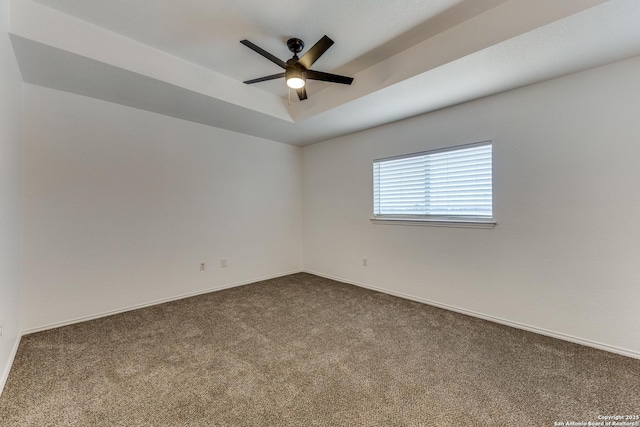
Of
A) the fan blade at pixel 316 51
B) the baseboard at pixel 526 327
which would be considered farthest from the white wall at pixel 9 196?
the baseboard at pixel 526 327

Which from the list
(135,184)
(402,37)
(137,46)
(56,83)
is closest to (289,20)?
(402,37)

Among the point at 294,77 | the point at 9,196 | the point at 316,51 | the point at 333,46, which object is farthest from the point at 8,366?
the point at 333,46

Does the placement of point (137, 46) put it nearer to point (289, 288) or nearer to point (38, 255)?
point (38, 255)

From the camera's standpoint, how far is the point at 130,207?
122 inches

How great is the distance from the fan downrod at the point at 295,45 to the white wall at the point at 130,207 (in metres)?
1.97

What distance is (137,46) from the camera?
7.59 ft

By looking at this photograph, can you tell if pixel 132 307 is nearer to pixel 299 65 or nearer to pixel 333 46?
pixel 299 65

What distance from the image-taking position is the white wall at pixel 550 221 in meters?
2.13

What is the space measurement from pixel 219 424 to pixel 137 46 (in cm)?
292

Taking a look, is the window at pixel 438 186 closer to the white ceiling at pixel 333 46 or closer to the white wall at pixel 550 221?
the white wall at pixel 550 221

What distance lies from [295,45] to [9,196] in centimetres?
252

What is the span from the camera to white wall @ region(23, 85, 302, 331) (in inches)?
102

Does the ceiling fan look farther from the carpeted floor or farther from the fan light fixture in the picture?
the carpeted floor

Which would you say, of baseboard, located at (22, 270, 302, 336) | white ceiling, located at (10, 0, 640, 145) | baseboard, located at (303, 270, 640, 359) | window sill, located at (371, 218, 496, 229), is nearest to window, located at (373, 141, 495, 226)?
window sill, located at (371, 218, 496, 229)
